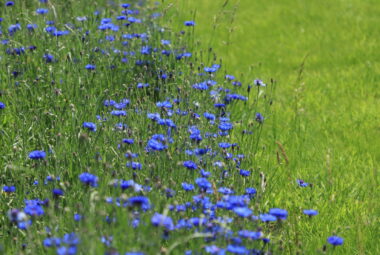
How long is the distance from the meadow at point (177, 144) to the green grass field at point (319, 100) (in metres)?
0.02

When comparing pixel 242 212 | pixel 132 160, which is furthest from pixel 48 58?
pixel 242 212

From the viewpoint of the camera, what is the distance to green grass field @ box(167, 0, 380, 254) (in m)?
3.33

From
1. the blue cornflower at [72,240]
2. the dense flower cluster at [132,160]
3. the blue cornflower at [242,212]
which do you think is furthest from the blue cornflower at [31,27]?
the blue cornflower at [242,212]

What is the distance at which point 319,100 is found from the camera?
205 inches

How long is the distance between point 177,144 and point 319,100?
7.47 feet

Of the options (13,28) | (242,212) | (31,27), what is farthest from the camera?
(31,27)

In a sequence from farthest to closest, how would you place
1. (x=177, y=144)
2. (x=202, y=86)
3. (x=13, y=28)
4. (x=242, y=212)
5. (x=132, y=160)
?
(x=13, y=28) → (x=202, y=86) → (x=177, y=144) → (x=132, y=160) → (x=242, y=212)

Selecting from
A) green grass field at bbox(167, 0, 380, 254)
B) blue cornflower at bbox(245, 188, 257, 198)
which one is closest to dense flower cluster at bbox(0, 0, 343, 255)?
blue cornflower at bbox(245, 188, 257, 198)

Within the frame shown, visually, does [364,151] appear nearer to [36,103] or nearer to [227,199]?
[227,199]

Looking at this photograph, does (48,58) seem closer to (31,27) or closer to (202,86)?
(31,27)

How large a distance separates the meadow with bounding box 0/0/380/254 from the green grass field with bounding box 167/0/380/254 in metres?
0.02

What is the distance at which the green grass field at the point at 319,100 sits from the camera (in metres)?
3.33

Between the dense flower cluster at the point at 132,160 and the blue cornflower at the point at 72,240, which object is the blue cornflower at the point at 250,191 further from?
the blue cornflower at the point at 72,240

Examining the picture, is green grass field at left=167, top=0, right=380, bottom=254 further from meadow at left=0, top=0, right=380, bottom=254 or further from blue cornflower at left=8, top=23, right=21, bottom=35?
blue cornflower at left=8, top=23, right=21, bottom=35
